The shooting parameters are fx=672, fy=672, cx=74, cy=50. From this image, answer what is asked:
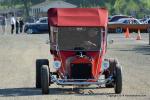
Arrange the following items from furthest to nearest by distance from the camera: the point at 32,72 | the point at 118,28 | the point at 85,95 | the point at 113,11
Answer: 1. the point at 113,11
2. the point at 118,28
3. the point at 32,72
4. the point at 85,95

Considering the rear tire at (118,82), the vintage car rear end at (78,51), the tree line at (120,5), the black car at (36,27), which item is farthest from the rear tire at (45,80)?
the tree line at (120,5)

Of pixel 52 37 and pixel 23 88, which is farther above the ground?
pixel 52 37

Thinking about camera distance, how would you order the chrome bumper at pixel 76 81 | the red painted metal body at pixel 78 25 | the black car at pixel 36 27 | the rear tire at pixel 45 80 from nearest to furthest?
the rear tire at pixel 45 80 < the chrome bumper at pixel 76 81 < the red painted metal body at pixel 78 25 < the black car at pixel 36 27

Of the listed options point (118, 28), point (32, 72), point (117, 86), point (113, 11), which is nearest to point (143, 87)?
point (117, 86)

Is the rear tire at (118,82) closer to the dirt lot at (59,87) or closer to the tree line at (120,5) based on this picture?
the dirt lot at (59,87)

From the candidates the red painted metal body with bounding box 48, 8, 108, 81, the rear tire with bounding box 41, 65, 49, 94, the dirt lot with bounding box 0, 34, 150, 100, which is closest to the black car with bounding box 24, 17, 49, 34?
the dirt lot with bounding box 0, 34, 150, 100

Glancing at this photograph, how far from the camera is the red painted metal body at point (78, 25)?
55.3ft

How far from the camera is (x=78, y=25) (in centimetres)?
1709

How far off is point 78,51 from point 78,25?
66cm

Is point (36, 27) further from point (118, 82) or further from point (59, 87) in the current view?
point (118, 82)

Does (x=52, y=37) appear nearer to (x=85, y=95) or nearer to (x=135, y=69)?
(x=85, y=95)

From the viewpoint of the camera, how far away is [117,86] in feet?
54.3

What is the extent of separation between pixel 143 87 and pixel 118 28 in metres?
44.1

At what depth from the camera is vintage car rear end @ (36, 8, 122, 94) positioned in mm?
16656
